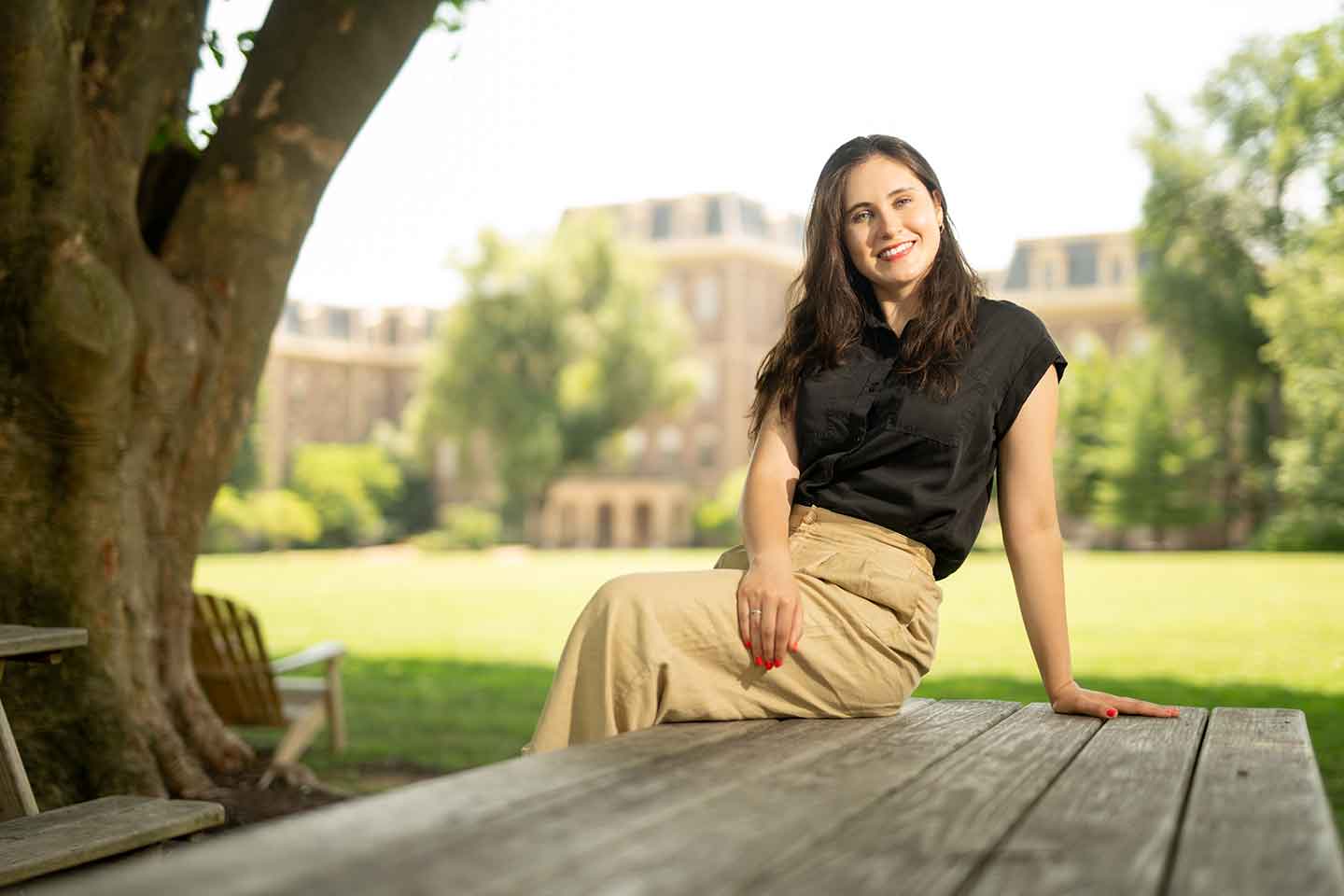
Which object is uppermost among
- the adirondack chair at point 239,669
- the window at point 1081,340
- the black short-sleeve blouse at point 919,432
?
the window at point 1081,340

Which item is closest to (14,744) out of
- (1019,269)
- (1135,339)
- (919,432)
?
(919,432)

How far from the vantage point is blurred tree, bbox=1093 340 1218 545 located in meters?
40.9

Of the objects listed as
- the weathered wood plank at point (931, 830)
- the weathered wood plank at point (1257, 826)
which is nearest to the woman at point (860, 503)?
the weathered wood plank at point (931, 830)

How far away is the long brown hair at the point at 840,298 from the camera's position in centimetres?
308

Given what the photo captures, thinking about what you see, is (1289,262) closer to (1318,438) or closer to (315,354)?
(1318,438)

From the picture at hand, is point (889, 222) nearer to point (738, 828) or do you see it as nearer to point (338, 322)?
point (738, 828)

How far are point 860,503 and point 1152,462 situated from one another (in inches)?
1581

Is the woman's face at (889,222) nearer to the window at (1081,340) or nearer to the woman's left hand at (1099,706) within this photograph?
the woman's left hand at (1099,706)

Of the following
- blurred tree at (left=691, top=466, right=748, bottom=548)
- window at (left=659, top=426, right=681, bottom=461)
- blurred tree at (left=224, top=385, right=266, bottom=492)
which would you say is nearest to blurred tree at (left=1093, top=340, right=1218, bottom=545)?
blurred tree at (left=691, top=466, right=748, bottom=548)

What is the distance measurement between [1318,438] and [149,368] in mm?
33020

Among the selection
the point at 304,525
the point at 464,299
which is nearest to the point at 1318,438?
the point at 464,299

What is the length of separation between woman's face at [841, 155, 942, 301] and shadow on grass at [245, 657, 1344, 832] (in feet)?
13.7

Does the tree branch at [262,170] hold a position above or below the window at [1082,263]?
below

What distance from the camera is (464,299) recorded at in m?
46.8
